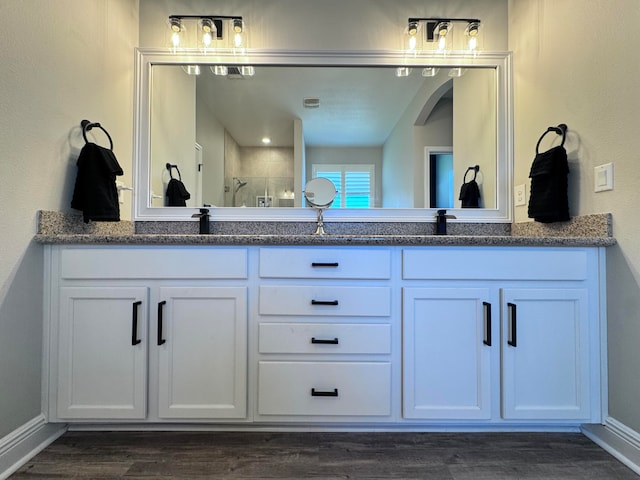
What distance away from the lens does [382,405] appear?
135 centimetres

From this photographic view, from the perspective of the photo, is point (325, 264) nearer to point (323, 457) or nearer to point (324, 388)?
point (324, 388)

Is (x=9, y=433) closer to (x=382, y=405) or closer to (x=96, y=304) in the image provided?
(x=96, y=304)

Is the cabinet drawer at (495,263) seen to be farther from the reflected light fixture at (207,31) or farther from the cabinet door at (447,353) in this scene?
the reflected light fixture at (207,31)

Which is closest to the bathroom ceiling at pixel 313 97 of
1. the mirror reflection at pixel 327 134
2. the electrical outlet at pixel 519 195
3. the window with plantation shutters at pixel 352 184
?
the mirror reflection at pixel 327 134

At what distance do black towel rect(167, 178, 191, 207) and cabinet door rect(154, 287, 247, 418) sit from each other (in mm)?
774

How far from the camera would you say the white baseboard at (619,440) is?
1216 millimetres

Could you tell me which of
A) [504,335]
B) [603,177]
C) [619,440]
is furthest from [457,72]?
[619,440]

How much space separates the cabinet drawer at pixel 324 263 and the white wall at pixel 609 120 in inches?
35.4

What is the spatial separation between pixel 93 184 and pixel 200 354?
89cm

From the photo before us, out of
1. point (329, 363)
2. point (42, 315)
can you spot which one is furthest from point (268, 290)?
point (42, 315)

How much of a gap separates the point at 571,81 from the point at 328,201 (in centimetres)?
128

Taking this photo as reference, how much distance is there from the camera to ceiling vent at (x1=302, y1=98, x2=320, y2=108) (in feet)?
6.55

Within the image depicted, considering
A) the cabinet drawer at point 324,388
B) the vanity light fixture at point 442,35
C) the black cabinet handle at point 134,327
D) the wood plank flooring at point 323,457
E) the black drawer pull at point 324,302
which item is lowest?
the wood plank flooring at point 323,457

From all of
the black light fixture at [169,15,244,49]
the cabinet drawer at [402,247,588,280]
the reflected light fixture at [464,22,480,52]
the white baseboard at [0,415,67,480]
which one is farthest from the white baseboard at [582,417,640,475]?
the black light fixture at [169,15,244,49]
